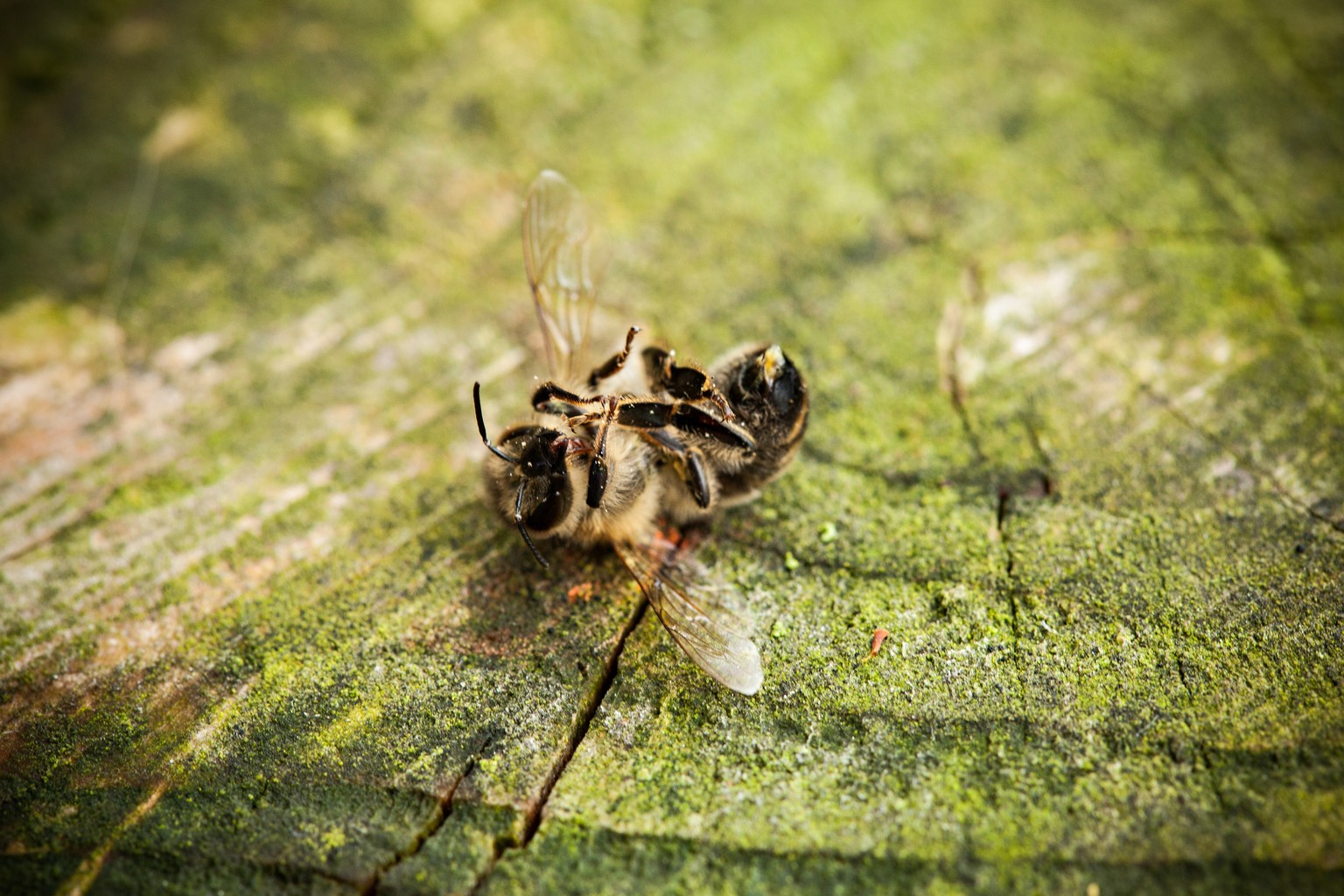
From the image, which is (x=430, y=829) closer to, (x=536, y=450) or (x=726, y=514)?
(x=536, y=450)

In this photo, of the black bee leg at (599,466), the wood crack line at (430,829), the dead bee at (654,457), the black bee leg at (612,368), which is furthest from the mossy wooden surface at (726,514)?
the black bee leg at (612,368)

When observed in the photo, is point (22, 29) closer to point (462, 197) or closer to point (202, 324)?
point (202, 324)

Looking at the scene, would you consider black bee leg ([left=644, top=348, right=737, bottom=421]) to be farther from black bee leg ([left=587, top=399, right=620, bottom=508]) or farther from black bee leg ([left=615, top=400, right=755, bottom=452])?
black bee leg ([left=587, top=399, right=620, bottom=508])

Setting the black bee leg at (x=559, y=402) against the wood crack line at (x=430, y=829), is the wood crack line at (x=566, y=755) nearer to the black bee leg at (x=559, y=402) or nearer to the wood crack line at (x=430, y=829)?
the wood crack line at (x=430, y=829)

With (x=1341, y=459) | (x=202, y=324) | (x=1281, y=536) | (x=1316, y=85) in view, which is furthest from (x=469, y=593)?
(x=1316, y=85)

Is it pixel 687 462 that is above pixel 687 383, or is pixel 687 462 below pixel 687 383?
below

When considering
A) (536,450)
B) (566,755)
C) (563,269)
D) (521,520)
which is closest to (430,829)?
(566,755)

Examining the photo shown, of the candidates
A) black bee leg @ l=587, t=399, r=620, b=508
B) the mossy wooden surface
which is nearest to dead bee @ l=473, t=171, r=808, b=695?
black bee leg @ l=587, t=399, r=620, b=508
